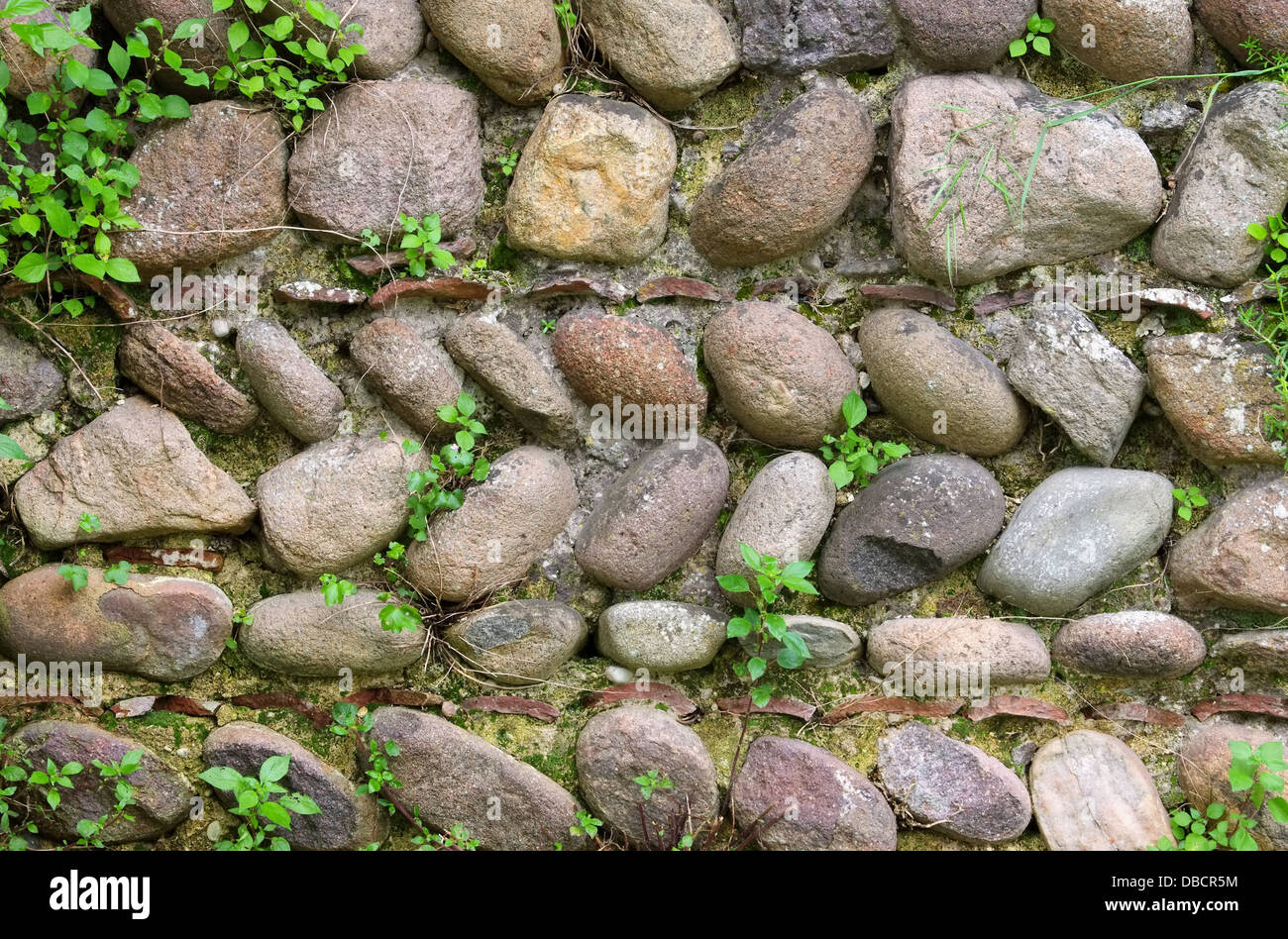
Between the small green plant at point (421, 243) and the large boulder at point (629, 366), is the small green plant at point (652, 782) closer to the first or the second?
the large boulder at point (629, 366)

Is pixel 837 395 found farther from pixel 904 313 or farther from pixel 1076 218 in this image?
pixel 1076 218

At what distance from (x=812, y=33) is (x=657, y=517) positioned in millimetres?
1221

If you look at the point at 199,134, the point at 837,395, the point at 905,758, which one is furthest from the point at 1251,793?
the point at 199,134

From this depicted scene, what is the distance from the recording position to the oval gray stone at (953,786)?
241 cm

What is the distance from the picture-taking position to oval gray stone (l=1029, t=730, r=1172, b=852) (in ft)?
7.90

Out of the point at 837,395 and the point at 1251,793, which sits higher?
the point at 837,395

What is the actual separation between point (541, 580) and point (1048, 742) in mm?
1268

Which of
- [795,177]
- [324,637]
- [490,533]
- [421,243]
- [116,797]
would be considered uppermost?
[795,177]

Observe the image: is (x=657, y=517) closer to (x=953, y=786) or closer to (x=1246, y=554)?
(x=953, y=786)

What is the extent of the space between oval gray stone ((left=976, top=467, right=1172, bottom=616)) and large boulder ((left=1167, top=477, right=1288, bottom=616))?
10 centimetres

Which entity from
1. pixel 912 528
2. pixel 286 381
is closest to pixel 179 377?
pixel 286 381

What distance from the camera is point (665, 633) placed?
2496mm

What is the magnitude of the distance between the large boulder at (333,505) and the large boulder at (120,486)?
0.14 m

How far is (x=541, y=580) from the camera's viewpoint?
2.60 m
